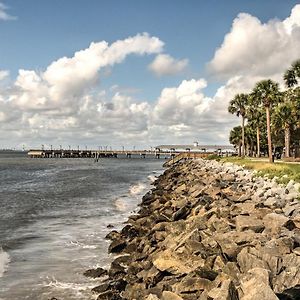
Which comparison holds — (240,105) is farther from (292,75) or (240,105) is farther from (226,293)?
(226,293)

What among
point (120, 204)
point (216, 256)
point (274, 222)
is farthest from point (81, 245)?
point (120, 204)

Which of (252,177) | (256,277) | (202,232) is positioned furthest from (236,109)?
(256,277)

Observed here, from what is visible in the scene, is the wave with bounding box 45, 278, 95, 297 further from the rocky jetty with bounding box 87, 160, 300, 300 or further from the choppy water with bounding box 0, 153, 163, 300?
the rocky jetty with bounding box 87, 160, 300, 300

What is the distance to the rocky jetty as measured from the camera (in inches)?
388

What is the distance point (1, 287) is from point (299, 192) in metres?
14.4

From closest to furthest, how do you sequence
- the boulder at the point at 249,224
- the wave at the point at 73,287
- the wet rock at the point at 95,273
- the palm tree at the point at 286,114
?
the wave at the point at 73,287
the boulder at the point at 249,224
the wet rock at the point at 95,273
the palm tree at the point at 286,114

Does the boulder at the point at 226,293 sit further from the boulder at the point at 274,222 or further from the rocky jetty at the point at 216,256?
the boulder at the point at 274,222

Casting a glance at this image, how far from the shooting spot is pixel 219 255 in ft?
40.6

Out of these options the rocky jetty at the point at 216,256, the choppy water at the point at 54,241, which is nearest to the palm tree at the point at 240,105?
the choppy water at the point at 54,241

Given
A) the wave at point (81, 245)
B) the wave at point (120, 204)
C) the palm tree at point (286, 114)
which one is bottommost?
the wave at point (81, 245)

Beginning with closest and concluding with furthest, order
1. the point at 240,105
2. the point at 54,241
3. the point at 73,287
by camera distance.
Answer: the point at 73,287 → the point at 54,241 → the point at 240,105

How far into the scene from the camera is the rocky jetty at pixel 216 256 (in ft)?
32.3

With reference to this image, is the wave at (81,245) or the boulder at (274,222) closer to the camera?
the boulder at (274,222)

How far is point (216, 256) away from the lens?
40.3 ft
